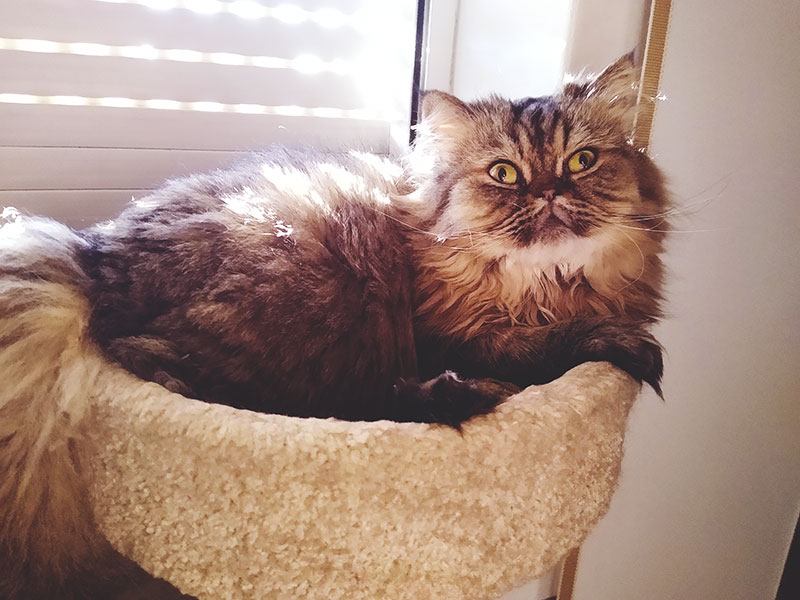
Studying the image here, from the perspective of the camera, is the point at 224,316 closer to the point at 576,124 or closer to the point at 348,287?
the point at 348,287

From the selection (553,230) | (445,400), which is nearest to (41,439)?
(445,400)

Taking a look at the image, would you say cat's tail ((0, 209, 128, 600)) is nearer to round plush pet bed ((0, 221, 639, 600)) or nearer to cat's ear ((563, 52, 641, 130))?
round plush pet bed ((0, 221, 639, 600))

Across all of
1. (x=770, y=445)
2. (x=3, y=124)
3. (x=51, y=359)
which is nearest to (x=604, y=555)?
(x=770, y=445)

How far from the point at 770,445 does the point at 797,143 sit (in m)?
0.75

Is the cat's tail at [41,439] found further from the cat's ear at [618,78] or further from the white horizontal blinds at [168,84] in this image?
the cat's ear at [618,78]

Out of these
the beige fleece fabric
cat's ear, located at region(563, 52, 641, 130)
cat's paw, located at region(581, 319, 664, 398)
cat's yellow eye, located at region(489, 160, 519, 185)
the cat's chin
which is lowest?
the beige fleece fabric

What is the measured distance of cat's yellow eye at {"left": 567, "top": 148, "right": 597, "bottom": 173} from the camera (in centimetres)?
103

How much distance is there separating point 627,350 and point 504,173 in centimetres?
36

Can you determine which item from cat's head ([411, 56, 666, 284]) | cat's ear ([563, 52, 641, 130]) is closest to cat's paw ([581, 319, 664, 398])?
cat's head ([411, 56, 666, 284])

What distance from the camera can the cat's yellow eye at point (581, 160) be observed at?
3.37ft

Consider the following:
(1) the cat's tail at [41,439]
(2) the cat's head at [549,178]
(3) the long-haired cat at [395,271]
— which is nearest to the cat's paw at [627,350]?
(3) the long-haired cat at [395,271]

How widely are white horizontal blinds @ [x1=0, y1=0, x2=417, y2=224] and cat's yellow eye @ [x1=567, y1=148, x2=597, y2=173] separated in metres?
0.60

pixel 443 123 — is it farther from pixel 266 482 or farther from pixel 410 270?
pixel 266 482

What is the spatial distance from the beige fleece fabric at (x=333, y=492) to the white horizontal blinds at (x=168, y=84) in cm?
69
